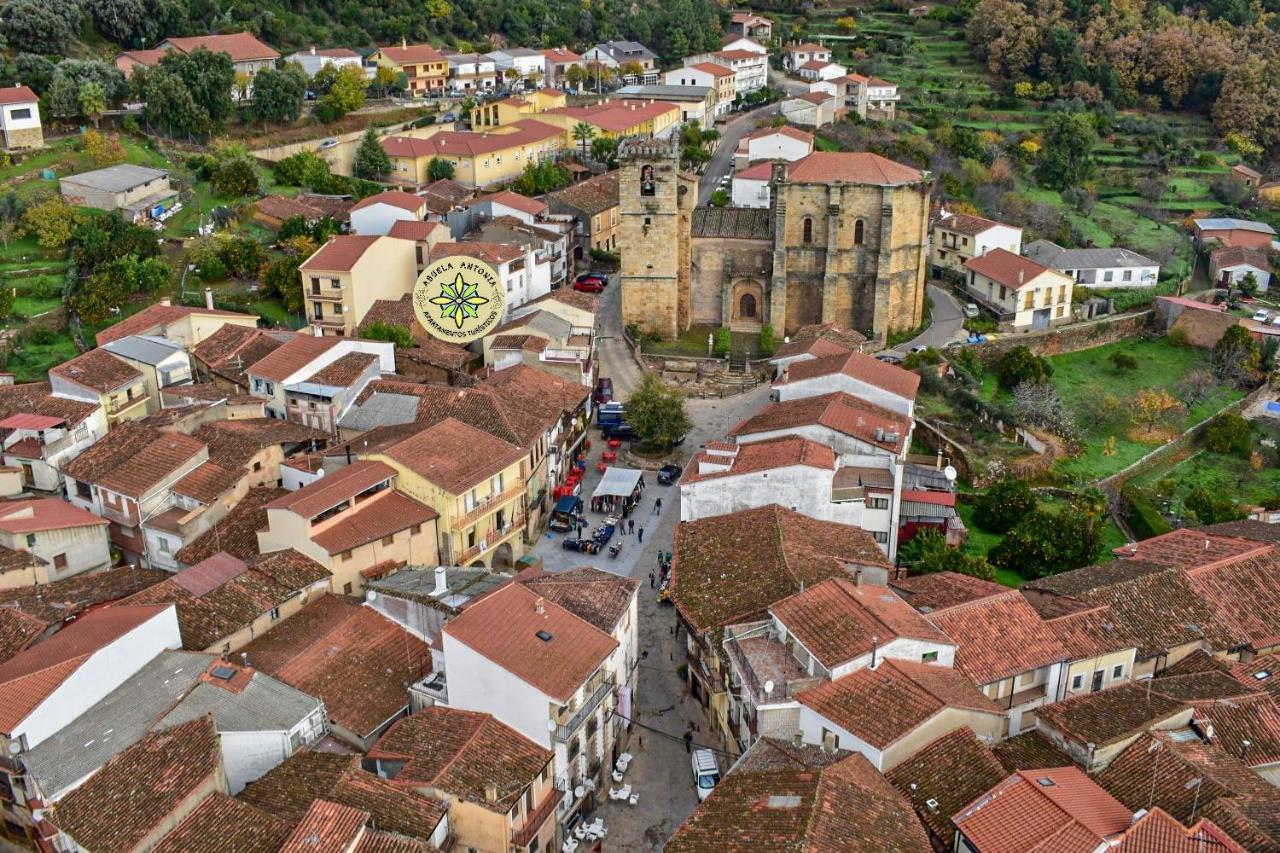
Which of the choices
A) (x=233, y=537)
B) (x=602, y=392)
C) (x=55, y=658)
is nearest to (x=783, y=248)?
(x=602, y=392)

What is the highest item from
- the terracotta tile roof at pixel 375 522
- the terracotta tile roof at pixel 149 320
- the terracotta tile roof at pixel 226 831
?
the terracotta tile roof at pixel 149 320

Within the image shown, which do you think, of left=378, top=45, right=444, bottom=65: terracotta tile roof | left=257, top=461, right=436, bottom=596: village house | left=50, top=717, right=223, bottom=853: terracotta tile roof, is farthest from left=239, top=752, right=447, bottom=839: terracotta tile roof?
left=378, top=45, right=444, bottom=65: terracotta tile roof

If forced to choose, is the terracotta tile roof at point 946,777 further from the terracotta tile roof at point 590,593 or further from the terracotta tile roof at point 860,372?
the terracotta tile roof at point 860,372

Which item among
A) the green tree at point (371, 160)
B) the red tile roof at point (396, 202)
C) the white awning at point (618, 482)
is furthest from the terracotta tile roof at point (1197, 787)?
the green tree at point (371, 160)

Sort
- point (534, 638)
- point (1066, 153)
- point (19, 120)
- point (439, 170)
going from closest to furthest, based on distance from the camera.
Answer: point (534, 638) → point (19, 120) → point (439, 170) → point (1066, 153)

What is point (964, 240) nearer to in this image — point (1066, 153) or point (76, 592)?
point (1066, 153)

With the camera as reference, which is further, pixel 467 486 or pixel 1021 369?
pixel 1021 369

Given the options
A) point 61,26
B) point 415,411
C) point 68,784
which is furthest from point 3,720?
point 61,26

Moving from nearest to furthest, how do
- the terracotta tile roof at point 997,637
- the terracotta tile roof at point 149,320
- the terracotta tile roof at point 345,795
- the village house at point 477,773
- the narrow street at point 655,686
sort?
the terracotta tile roof at point 345,795 < the village house at point 477,773 < the narrow street at point 655,686 < the terracotta tile roof at point 997,637 < the terracotta tile roof at point 149,320
